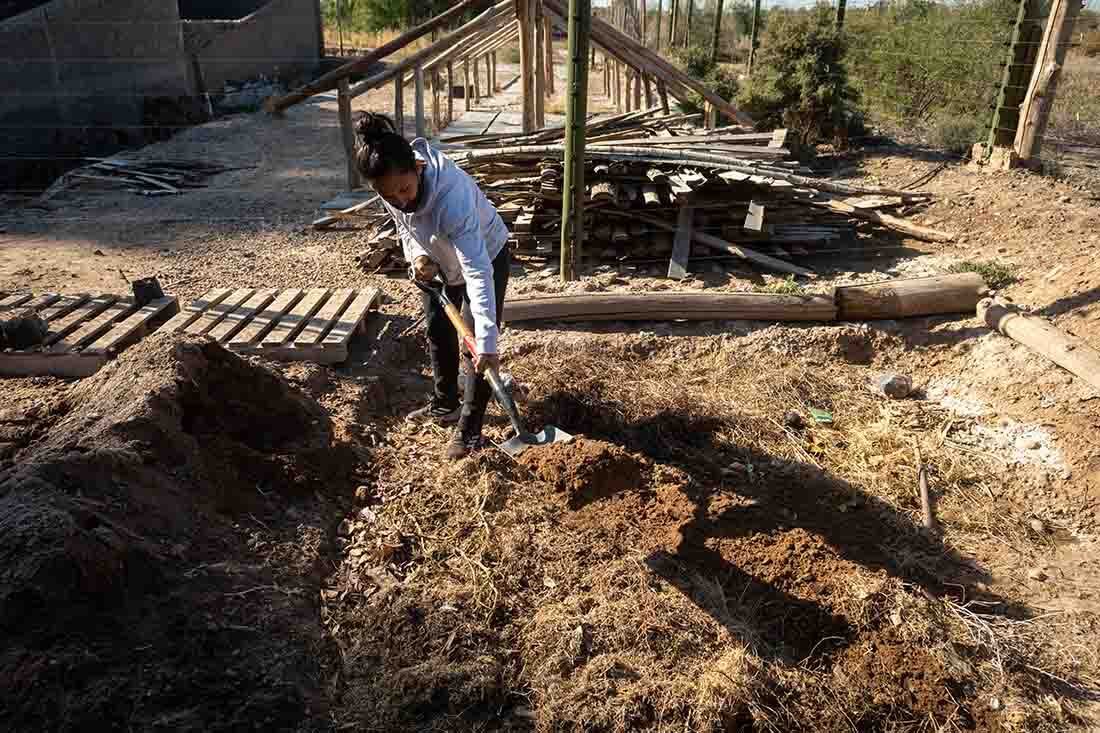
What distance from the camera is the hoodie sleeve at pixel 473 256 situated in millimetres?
3311

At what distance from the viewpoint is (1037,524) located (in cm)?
397

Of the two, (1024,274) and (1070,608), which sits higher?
(1024,274)

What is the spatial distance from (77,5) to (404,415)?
11.5m

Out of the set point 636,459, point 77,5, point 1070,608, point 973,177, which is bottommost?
point 1070,608

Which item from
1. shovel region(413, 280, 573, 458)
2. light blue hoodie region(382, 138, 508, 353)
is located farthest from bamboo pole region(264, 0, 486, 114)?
light blue hoodie region(382, 138, 508, 353)

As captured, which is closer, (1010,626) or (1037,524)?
(1010,626)

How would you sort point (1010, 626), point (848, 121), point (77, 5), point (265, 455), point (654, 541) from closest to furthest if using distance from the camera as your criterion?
point (1010, 626) → point (654, 541) → point (265, 455) → point (848, 121) → point (77, 5)

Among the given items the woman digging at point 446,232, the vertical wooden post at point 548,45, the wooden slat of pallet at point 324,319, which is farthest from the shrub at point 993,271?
the vertical wooden post at point 548,45

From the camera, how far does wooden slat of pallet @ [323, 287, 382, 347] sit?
5023 mm

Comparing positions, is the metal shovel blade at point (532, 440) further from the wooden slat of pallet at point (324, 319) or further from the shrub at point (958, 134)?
the shrub at point (958, 134)

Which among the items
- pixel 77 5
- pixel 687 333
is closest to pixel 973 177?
pixel 687 333

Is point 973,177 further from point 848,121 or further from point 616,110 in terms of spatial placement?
point 616,110

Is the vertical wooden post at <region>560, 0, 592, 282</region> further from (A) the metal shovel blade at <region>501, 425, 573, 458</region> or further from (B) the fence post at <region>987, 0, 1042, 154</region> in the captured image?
(B) the fence post at <region>987, 0, 1042, 154</region>

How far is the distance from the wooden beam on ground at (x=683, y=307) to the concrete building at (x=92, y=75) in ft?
26.8
